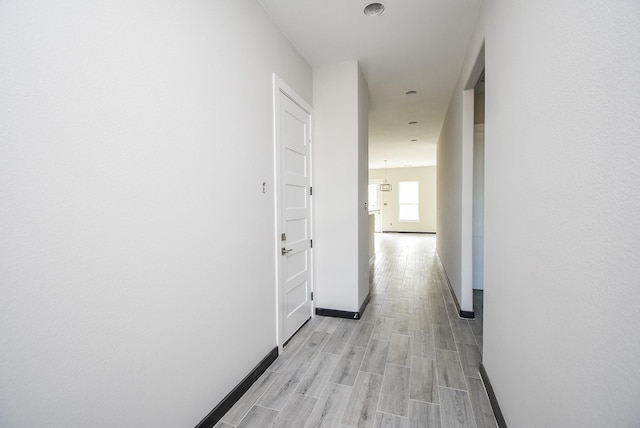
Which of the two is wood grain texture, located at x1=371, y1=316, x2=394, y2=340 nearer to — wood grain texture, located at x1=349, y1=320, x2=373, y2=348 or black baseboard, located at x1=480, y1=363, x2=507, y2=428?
wood grain texture, located at x1=349, y1=320, x2=373, y2=348

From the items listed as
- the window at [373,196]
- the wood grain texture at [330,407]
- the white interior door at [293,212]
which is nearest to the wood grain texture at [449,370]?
the wood grain texture at [330,407]

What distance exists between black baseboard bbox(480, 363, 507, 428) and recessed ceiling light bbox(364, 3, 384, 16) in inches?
113

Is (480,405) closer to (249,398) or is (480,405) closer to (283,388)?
(283,388)

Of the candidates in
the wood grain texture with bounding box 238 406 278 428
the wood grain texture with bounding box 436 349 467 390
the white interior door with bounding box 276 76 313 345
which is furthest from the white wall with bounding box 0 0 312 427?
the wood grain texture with bounding box 436 349 467 390

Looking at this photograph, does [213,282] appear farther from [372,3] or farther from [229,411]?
[372,3]

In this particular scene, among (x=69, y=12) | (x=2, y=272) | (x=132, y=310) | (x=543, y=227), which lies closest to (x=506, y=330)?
(x=543, y=227)

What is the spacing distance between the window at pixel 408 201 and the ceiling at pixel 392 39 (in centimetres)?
821

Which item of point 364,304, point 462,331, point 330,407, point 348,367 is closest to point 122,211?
point 330,407

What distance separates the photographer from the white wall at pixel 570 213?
638 mm

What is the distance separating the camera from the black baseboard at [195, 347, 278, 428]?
1.62 metres

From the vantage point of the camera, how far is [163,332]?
4.35ft

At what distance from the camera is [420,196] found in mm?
12195

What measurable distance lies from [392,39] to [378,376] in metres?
2.97

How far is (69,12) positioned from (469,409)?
8.99ft
